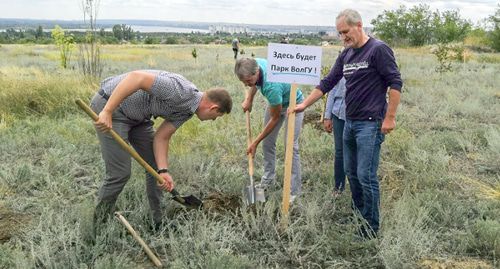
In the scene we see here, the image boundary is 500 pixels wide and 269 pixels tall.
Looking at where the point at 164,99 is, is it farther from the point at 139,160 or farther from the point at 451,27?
the point at 451,27

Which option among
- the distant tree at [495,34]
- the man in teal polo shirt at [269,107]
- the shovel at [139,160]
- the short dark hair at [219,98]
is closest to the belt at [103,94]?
the shovel at [139,160]

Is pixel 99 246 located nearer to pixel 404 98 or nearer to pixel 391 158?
pixel 391 158

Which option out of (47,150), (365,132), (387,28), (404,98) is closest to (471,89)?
(404,98)

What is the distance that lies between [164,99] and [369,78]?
1.46 m

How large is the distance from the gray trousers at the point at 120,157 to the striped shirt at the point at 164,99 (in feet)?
0.27

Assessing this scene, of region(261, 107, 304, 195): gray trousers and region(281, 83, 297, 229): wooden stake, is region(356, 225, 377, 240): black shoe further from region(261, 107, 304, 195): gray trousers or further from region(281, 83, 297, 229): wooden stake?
region(261, 107, 304, 195): gray trousers

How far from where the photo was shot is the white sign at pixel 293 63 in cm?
356

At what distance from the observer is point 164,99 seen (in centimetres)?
304

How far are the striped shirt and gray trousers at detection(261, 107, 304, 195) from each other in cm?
134

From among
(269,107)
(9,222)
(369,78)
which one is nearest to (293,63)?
(369,78)

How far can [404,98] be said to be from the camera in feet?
32.1

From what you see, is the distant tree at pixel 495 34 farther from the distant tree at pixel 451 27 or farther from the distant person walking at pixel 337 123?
the distant person walking at pixel 337 123

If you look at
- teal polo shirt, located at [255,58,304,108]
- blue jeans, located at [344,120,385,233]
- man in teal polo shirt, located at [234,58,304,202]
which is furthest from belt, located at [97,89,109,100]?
blue jeans, located at [344,120,385,233]

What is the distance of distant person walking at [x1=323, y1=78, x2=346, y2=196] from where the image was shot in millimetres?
4160
